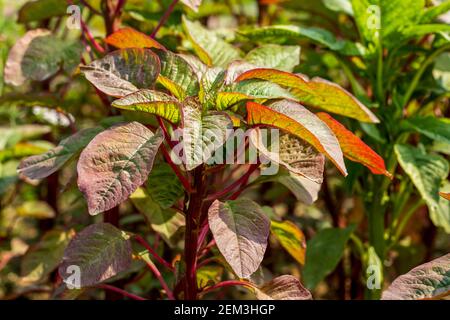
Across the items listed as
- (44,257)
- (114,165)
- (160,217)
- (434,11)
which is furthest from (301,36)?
(44,257)

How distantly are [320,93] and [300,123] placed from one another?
0.20 m

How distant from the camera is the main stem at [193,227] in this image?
1.04 metres

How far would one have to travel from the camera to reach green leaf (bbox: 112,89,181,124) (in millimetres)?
931

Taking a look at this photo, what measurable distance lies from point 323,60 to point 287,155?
26.5 inches

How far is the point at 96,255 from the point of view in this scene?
101 cm

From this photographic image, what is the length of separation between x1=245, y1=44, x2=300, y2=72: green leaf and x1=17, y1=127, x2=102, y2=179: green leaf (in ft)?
1.06

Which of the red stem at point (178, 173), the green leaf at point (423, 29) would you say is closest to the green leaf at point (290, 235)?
the red stem at point (178, 173)

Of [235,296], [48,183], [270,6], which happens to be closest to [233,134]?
[235,296]

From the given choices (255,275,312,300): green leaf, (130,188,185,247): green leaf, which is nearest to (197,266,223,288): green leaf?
(130,188,185,247): green leaf

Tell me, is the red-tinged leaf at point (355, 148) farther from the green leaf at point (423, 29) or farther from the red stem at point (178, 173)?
the green leaf at point (423, 29)

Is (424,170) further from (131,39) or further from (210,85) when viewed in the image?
(131,39)

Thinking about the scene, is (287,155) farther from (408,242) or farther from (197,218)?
(408,242)

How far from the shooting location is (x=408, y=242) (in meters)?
1.93
